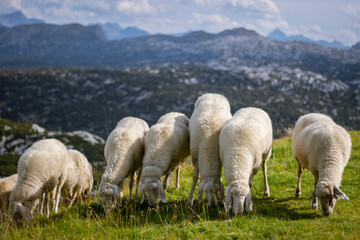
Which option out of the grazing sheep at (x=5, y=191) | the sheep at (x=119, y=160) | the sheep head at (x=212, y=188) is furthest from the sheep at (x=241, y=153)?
the grazing sheep at (x=5, y=191)

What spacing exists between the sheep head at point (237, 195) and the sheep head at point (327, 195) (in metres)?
2.00

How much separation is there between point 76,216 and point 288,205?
6.68 m

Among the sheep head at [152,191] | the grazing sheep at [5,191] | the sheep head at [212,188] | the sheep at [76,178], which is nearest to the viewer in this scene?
the sheep head at [212,188]

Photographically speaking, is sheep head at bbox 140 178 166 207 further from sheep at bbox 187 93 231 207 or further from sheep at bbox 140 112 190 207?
sheep at bbox 187 93 231 207

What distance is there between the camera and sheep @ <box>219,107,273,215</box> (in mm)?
8156

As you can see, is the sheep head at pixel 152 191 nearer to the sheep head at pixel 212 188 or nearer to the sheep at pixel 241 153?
the sheep head at pixel 212 188

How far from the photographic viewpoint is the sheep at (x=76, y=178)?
12.1 meters

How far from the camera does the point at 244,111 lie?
10.5m

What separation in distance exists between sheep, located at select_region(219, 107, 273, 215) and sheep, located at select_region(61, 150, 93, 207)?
6620 millimetres

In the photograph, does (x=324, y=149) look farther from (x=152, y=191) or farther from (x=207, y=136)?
(x=152, y=191)

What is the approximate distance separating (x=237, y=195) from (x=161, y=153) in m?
2.93

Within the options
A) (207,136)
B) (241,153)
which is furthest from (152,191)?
(241,153)

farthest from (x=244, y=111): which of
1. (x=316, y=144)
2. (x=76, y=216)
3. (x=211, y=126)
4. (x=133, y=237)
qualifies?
(x=76, y=216)

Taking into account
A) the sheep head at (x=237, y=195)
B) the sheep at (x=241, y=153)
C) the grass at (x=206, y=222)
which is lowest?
the grass at (x=206, y=222)
